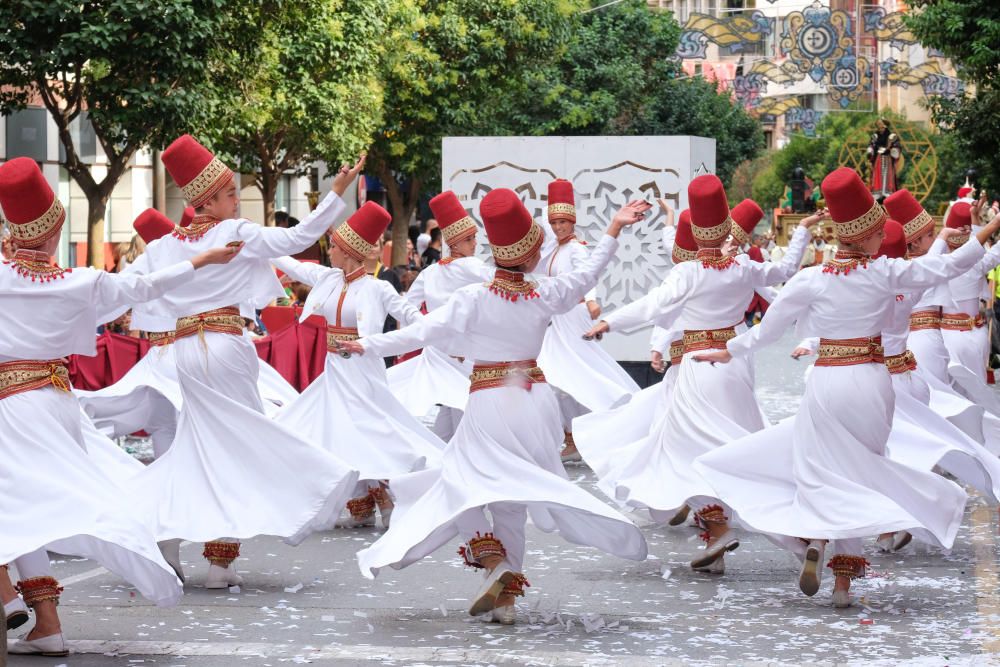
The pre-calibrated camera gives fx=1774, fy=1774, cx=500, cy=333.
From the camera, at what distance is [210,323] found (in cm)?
910

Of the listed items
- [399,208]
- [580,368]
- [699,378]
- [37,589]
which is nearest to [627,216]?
[699,378]

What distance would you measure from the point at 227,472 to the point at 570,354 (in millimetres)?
5986

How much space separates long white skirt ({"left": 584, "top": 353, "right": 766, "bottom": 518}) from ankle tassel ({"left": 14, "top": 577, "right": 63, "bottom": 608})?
139 inches

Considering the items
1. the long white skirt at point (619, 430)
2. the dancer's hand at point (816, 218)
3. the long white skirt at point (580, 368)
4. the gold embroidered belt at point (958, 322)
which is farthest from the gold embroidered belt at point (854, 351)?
the long white skirt at point (580, 368)

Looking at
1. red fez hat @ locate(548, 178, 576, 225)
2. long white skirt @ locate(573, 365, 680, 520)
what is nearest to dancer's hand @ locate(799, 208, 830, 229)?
long white skirt @ locate(573, 365, 680, 520)

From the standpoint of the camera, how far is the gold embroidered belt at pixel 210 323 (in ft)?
29.8

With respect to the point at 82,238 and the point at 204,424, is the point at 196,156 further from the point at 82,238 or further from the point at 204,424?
the point at 82,238

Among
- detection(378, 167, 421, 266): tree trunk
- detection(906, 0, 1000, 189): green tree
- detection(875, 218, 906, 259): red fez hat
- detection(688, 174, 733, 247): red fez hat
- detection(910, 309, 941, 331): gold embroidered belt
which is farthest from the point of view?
detection(378, 167, 421, 266): tree trunk

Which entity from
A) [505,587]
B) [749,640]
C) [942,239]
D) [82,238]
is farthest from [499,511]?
[82,238]

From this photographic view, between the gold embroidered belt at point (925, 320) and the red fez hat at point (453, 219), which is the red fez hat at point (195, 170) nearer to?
the red fez hat at point (453, 219)

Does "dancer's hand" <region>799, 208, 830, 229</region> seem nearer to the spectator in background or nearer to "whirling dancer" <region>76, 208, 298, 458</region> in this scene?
"whirling dancer" <region>76, 208, 298, 458</region>

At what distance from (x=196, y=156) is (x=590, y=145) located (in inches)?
372

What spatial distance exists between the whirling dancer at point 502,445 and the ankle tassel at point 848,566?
961 millimetres

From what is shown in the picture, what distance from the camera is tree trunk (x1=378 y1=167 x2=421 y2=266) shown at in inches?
1695
